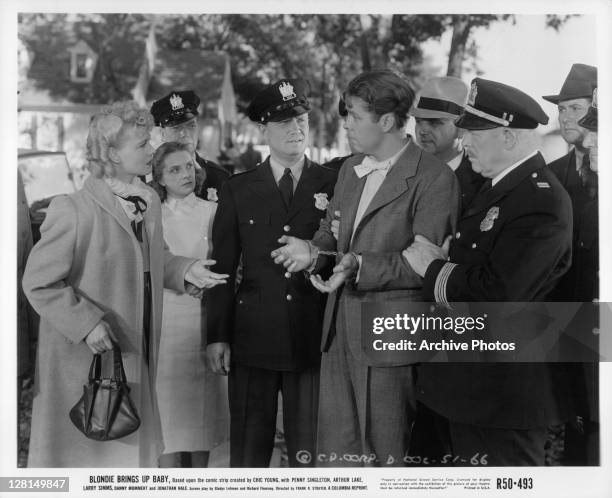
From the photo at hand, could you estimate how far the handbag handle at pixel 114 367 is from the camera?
3.62 meters

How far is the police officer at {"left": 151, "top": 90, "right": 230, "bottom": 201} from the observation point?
3693 millimetres

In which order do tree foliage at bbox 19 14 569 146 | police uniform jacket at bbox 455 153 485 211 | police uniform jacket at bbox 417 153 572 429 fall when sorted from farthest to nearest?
tree foliage at bbox 19 14 569 146 < police uniform jacket at bbox 455 153 485 211 < police uniform jacket at bbox 417 153 572 429

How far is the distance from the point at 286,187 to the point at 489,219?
987 mm

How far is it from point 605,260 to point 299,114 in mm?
1683

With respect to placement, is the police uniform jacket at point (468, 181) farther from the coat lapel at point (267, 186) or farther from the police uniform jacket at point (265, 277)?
the coat lapel at point (267, 186)

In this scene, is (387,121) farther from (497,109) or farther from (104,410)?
(104,410)

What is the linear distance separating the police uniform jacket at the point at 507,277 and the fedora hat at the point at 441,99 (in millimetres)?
441

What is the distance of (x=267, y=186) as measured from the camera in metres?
3.70

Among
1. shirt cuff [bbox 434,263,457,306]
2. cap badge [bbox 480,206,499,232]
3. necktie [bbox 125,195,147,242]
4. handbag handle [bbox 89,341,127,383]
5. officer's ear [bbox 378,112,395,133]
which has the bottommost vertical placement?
handbag handle [bbox 89,341,127,383]

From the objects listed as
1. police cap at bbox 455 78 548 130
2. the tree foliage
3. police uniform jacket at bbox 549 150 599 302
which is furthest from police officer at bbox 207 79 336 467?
police uniform jacket at bbox 549 150 599 302

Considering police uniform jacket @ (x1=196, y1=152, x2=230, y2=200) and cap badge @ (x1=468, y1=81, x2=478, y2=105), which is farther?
police uniform jacket @ (x1=196, y1=152, x2=230, y2=200)

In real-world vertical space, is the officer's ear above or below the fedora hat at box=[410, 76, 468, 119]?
below

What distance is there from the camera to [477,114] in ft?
11.8

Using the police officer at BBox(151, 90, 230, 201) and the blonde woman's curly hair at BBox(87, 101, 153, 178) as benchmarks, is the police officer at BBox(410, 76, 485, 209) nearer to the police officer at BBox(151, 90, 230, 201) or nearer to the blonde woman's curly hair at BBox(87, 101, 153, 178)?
the police officer at BBox(151, 90, 230, 201)
